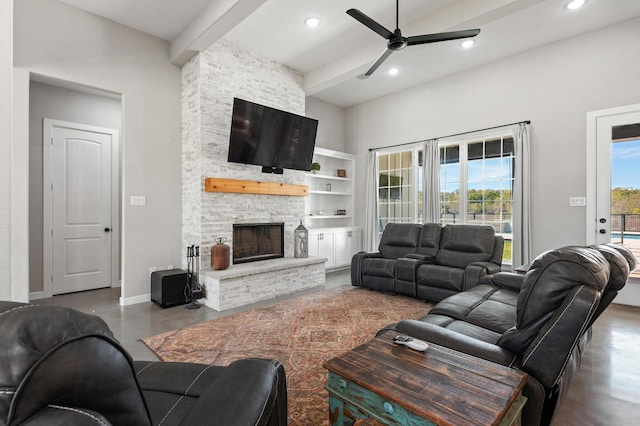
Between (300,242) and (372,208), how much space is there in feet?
6.35

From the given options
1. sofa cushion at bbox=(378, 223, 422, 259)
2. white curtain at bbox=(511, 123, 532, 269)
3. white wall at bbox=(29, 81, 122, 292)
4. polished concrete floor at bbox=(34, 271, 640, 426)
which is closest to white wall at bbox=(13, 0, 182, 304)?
polished concrete floor at bbox=(34, 271, 640, 426)

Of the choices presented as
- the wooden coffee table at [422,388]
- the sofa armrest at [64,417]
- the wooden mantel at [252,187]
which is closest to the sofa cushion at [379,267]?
the wooden mantel at [252,187]

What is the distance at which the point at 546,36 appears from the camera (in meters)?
4.06

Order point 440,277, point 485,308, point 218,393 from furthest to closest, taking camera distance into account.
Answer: point 440,277 → point 485,308 → point 218,393

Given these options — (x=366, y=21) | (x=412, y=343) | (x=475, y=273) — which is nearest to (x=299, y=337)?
(x=412, y=343)

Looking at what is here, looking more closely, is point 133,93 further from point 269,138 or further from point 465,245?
point 465,245

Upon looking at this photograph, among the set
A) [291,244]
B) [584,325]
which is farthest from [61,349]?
[291,244]

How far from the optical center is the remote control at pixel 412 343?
4.59 feet

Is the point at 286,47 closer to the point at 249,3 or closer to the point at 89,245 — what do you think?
the point at 249,3

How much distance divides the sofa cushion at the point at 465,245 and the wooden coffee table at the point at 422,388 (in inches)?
113

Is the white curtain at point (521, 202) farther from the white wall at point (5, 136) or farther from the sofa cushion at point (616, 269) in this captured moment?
the white wall at point (5, 136)

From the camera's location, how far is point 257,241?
4695 millimetres

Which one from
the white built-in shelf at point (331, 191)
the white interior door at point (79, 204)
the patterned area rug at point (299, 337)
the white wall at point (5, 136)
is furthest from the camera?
the white built-in shelf at point (331, 191)

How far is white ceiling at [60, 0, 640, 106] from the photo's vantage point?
3.36 metres
